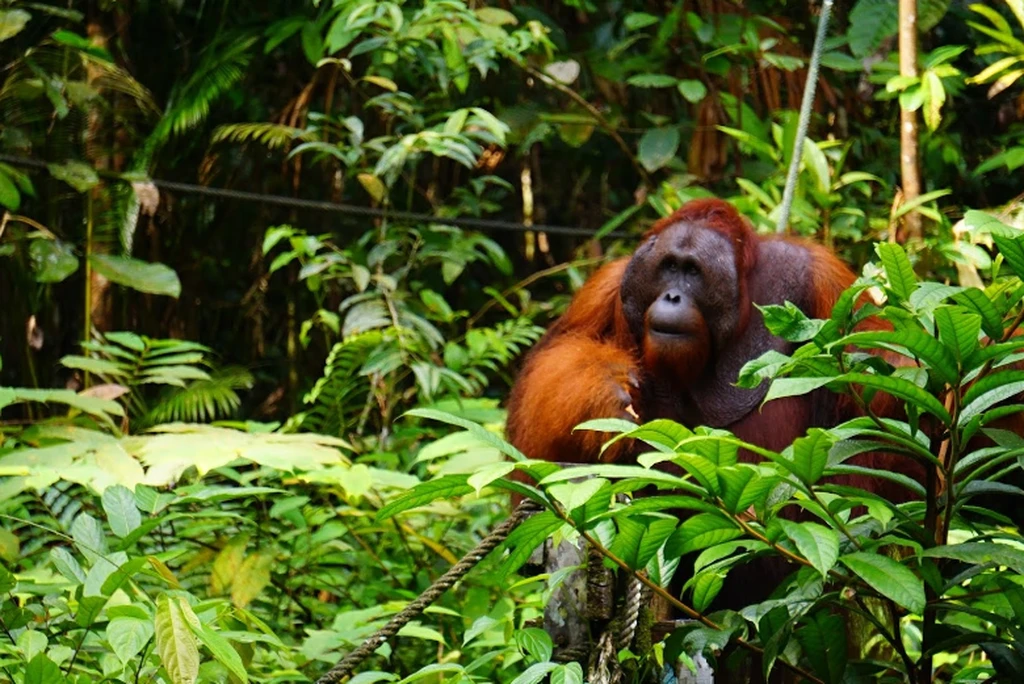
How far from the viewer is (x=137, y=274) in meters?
4.10

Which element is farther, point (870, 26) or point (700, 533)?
point (870, 26)

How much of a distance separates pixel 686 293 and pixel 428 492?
1661 millimetres

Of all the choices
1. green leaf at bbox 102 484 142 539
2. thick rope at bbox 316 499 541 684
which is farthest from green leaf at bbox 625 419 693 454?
green leaf at bbox 102 484 142 539

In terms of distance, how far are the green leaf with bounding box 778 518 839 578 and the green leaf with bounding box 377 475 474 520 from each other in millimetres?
347

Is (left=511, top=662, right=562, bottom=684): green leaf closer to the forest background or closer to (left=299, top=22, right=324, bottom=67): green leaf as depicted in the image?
the forest background

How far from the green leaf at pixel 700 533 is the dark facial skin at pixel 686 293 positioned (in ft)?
4.83

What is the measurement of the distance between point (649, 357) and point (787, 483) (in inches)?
59.4

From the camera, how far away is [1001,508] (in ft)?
8.59

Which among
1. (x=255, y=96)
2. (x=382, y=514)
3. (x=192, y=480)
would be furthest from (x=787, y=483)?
(x=255, y=96)

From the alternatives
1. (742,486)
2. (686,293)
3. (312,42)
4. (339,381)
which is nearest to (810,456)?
(742,486)

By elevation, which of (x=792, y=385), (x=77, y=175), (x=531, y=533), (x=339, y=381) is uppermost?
(x=792, y=385)

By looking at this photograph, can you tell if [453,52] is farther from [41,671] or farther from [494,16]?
[41,671]

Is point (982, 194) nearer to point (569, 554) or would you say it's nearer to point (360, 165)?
point (360, 165)

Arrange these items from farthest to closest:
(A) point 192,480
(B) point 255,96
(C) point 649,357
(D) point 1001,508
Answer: (B) point 255,96 → (A) point 192,480 → (C) point 649,357 → (D) point 1001,508
